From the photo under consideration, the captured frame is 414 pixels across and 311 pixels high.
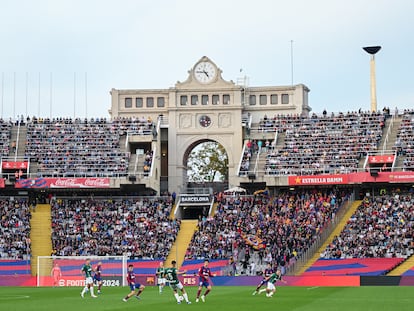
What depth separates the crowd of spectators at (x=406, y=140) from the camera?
72.5 meters

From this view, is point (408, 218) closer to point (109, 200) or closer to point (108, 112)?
point (109, 200)

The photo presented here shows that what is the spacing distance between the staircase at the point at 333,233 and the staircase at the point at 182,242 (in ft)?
35.1

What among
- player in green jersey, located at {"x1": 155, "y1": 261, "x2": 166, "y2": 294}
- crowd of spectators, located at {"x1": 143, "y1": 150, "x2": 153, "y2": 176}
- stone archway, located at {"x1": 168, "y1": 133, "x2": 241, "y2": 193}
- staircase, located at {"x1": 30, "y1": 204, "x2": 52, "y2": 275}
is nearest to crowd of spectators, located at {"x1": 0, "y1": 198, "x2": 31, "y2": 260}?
staircase, located at {"x1": 30, "y1": 204, "x2": 52, "y2": 275}

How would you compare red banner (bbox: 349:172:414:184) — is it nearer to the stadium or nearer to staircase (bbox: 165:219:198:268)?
the stadium

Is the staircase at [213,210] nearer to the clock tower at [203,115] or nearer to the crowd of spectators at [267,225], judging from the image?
the crowd of spectators at [267,225]

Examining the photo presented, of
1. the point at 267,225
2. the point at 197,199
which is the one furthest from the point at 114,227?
the point at 267,225

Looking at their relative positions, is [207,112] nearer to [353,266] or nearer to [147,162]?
[147,162]

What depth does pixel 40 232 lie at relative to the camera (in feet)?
245

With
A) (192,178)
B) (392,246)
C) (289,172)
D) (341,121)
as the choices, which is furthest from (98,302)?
(192,178)

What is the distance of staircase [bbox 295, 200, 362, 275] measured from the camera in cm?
6594

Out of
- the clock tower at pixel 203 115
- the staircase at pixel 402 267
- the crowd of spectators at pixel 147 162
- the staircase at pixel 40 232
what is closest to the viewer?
the staircase at pixel 402 267

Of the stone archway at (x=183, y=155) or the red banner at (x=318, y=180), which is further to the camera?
the stone archway at (x=183, y=155)

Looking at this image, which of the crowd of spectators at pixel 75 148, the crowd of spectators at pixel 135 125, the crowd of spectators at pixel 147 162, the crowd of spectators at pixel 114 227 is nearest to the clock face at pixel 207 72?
the crowd of spectators at pixel 135 125

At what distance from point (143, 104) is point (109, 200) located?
13.0m
